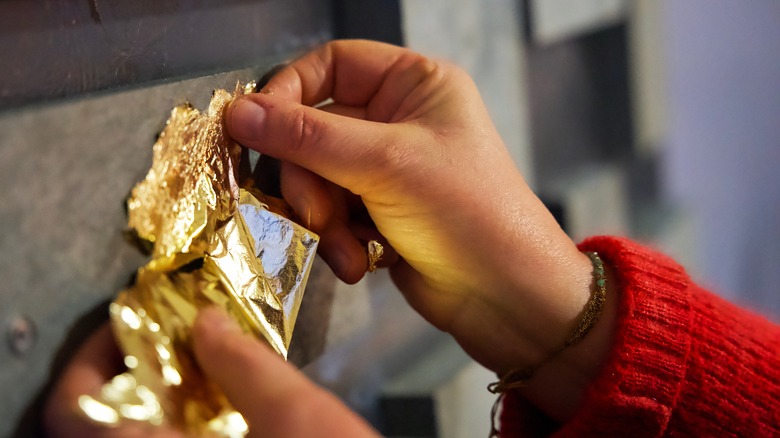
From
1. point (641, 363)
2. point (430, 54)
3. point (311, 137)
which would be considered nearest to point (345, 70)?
point (311, 137)

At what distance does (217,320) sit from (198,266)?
0.20 feet

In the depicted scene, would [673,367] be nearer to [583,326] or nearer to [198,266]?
[583,326]

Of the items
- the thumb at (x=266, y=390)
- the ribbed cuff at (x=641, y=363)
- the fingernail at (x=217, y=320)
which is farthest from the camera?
the ribbed cuff at (x=641, y=363)

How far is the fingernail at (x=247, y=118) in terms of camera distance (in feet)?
1.66

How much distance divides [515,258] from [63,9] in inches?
14.5

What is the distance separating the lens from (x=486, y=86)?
3.19 ft

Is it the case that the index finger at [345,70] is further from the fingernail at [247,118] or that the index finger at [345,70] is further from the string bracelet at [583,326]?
the string bracelet at [583,326]

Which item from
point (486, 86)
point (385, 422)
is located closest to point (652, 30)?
point (486, 86)

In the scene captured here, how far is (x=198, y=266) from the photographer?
1.70 feet

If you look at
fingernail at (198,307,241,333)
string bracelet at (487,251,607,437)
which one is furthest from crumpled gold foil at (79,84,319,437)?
string bracelet at (487,251,607,437)

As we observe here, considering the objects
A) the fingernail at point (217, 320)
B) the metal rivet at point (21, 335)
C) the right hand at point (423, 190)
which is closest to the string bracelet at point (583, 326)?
the right hand at point (423, 190)

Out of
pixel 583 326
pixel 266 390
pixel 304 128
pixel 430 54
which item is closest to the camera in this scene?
pixel 266 390

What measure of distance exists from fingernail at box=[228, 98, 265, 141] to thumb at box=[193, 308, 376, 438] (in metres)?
0.13

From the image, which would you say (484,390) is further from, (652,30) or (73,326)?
(652,30)
